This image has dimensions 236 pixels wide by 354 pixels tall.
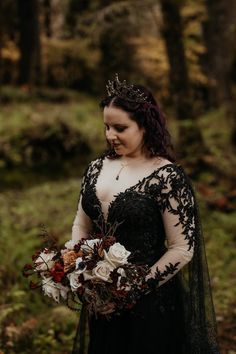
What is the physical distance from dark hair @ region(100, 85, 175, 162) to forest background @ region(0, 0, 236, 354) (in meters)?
2.55

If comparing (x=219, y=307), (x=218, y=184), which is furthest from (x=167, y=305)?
(x=218, y=184)

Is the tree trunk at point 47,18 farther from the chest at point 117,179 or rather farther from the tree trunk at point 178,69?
the chest at point 117,179

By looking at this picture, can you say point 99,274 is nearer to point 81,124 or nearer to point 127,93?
point 127,93

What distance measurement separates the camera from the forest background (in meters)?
6.23

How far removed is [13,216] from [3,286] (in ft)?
9.01

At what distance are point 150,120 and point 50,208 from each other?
6.21m

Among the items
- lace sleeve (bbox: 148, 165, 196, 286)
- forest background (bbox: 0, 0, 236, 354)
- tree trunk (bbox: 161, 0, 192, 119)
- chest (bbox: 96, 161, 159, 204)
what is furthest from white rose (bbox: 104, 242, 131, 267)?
tree trunk (bbox: 161, 0, 192, 119)

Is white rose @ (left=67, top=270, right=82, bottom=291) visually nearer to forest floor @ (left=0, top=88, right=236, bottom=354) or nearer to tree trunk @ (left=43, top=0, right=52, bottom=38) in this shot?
forest floor @ (left=0, top=88, right=236, bottom=354)

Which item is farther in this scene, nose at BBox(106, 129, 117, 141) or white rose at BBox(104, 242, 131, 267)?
nose at BBox(106, 129, 117, 141)

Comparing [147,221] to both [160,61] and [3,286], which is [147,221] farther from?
[160,61]

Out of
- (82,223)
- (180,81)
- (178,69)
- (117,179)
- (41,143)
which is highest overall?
(178,69)

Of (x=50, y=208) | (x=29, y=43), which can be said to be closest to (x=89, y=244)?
(x=50, y=208)

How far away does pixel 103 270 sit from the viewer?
9.51 feet

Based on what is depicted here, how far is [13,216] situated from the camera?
8.88 m
